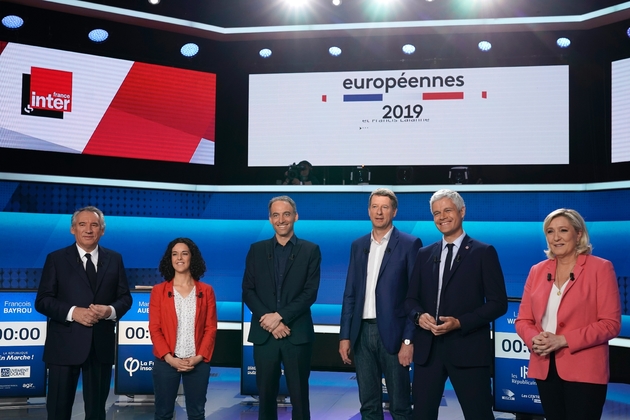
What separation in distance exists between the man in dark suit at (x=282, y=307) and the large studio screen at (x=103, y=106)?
3.12m

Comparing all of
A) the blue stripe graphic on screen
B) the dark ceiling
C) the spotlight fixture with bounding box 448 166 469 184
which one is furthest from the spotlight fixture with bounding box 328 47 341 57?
the spotlight fixture with bounding box 448 166 469 184

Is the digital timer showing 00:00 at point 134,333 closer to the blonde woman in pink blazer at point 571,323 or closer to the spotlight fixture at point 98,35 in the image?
the spotlight fixture at point 98,35

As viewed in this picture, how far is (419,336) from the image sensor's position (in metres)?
3.52

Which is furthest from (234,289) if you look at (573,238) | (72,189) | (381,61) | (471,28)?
(573,238)

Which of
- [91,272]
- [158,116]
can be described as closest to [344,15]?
[158,116]

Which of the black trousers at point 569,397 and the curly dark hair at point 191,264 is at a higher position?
the curly dark hair at point 191,264

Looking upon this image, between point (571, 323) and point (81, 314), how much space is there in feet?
8.84

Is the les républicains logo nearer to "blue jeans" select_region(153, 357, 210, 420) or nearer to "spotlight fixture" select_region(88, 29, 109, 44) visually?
"spotlight fixture" select_region(88, 29, 109, 44)

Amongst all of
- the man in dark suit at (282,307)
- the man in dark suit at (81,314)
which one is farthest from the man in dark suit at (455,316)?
the man in dark suit at (81,314)

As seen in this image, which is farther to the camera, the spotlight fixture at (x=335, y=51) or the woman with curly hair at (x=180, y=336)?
the spotlight fixture at (x=335, y=51)

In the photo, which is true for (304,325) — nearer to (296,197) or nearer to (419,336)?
(419,336)

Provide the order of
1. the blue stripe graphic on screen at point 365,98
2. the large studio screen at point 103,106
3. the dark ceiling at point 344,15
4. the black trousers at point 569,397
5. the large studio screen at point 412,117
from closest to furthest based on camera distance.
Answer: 1. the black trousers at point 569,397
2. the large studio screen at point 103,106
3. the dark ceiling at point 344,15
4. the large studio screen at point 412,117
5. the blue stripe graphic on screen at point 365,98

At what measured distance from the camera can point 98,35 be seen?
263 inches

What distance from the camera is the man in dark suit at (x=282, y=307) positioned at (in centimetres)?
398
